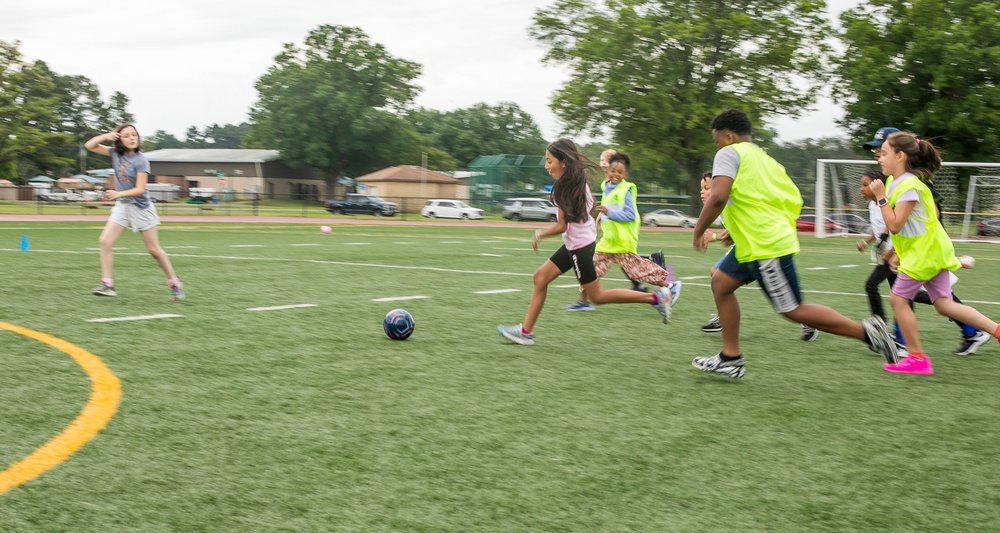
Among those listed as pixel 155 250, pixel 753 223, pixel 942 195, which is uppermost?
pixel 942 195

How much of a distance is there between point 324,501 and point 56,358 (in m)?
3.48

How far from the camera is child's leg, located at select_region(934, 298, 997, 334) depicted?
20.5ft

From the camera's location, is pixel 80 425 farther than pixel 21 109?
No

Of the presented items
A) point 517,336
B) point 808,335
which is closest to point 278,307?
point 517,336

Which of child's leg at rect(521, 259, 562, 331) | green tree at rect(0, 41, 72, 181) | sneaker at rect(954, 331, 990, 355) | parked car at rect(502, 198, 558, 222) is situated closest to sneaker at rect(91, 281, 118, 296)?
child's leg at rect(521, 259, 562, 331)

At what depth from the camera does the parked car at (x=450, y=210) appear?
52.5 meters

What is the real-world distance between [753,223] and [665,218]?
46846mm

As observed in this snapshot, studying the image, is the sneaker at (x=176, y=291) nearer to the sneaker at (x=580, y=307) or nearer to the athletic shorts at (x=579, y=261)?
the sneaker at (x=580, y=307)

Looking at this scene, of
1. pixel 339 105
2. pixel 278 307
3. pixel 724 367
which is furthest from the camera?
pixel 339 105

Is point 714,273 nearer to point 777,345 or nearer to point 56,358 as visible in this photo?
point 777,345

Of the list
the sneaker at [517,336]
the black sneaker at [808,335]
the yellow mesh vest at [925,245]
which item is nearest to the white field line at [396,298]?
the sneaker at [517,336]

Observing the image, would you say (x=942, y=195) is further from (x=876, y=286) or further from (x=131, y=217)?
(x=131, y=217)

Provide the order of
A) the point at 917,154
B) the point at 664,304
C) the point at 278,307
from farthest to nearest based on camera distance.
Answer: the point at 278,307, the point at 664,304, the point at 917,154

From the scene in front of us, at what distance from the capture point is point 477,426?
472 centimetres
